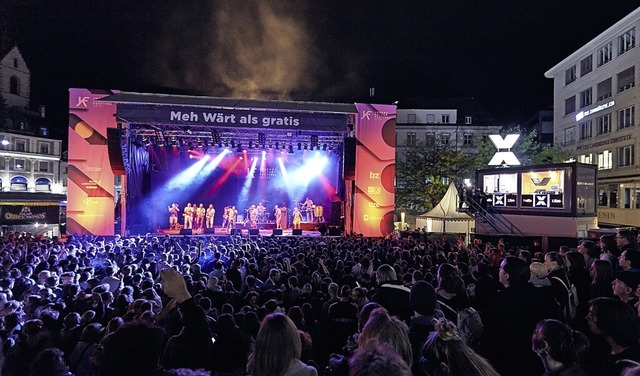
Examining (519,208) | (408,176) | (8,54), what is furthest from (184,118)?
(8,54)

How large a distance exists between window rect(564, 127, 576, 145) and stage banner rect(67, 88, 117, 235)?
3723cm

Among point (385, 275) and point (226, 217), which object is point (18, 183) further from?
point (385, 275)

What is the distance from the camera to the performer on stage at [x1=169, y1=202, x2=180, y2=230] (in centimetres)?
2465

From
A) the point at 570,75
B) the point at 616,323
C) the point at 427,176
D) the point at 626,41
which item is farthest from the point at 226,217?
the point at 570,75

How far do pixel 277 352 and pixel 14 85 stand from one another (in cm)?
6033

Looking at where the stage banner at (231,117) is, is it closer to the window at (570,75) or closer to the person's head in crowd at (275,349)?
the person's head in crowd at (275,349)

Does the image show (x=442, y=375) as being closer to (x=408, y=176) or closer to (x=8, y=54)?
(x=408, y=176)

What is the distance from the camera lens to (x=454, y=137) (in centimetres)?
4450

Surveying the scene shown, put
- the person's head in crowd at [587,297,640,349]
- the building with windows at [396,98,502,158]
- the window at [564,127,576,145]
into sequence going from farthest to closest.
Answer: the building with windows at [396,98,502,158]
the window at [564,127,576,145]
the person's head in crowd at [587,297,640,349]

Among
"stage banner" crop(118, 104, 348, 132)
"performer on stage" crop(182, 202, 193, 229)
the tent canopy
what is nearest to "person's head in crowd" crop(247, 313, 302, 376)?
"stage banner" crop(118, 104, 348, 132)

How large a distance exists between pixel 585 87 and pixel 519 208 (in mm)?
23232

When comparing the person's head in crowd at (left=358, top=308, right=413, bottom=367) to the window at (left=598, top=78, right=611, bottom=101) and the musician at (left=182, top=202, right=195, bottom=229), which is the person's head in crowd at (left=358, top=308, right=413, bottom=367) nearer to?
the musician at (left=182, top=202, right=195, bottom=229)

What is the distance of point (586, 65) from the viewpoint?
123ft

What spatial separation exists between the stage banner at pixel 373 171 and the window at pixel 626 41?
21.1m
